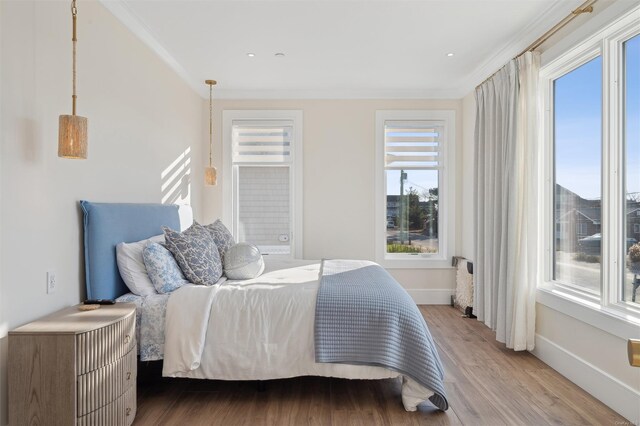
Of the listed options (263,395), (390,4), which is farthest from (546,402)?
(390,4)

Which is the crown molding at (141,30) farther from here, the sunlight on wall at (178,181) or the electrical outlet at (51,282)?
the electrical outlet at (51,282)

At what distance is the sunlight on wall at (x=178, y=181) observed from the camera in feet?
12.6

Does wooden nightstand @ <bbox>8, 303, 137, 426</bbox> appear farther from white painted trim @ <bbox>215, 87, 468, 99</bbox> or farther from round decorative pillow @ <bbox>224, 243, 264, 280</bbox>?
white painted trim @ <bbox>215, 87, 468, 99</bbox>

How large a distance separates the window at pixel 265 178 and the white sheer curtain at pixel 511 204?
2.26m

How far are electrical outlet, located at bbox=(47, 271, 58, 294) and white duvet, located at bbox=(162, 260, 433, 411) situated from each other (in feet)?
2.06

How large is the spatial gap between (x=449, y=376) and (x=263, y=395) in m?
1.35

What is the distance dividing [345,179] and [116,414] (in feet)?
11.7

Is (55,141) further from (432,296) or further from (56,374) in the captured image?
(432,296)

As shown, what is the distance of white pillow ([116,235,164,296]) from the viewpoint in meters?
2.61

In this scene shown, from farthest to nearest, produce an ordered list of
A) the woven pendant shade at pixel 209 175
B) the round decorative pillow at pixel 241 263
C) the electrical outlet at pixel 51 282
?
1. the woven pendant shade at pixel 209 175
2. the round decorative pillow at pixel 241 263
3. the electrical outlet at pixel 51 282

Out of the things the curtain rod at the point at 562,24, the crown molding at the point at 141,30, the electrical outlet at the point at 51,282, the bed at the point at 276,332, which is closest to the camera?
the electrical outlet at the point at 51,282

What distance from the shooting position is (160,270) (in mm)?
2604

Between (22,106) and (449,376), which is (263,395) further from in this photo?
(22,106)

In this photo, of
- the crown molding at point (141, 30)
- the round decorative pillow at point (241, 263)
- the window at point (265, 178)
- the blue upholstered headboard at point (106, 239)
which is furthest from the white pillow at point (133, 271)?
the window at point (265, 178)
